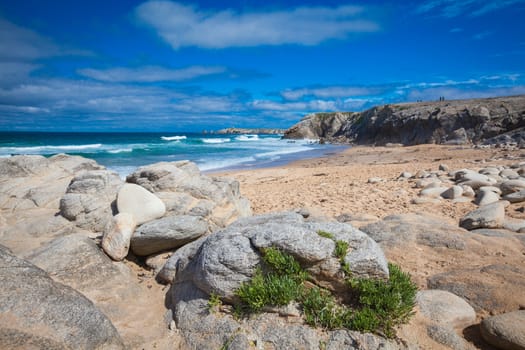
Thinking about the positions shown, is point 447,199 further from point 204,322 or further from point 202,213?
point 204,322

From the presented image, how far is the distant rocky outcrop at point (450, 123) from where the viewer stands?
31.5m

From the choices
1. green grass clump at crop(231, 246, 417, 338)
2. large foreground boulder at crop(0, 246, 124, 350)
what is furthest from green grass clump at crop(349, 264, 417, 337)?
large foreground boulder at crop(0, 246, 124, 350)

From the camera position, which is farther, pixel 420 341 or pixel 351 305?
pixel 351 305

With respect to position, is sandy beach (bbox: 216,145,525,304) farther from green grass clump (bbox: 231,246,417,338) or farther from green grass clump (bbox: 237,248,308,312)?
green grass clump (bbox: 237,248,308,312)

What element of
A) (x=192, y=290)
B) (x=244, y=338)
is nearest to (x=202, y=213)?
(x=192, y=290)

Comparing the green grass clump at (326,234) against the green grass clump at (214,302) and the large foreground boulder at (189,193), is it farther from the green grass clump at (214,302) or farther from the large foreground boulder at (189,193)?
the large foreground boulder at (189,193)

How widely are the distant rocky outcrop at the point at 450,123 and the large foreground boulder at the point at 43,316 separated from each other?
32.9 m

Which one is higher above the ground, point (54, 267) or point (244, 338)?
point (54, 267)

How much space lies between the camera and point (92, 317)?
3518 mm

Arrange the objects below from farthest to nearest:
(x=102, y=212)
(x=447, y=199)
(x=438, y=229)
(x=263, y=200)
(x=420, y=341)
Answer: (x=263, y=200) → (x=447, y=199) → (x=102, y=212) → (x=438, y=229) → (x=420, y=341)

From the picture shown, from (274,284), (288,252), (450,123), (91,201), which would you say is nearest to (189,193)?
(91,201)

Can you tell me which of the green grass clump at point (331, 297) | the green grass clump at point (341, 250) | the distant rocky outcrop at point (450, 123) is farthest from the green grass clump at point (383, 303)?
the distant rocky outcrop at point (450, 123)

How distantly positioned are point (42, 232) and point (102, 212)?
113 centimetres

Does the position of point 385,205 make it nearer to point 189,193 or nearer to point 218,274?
point 189,193
